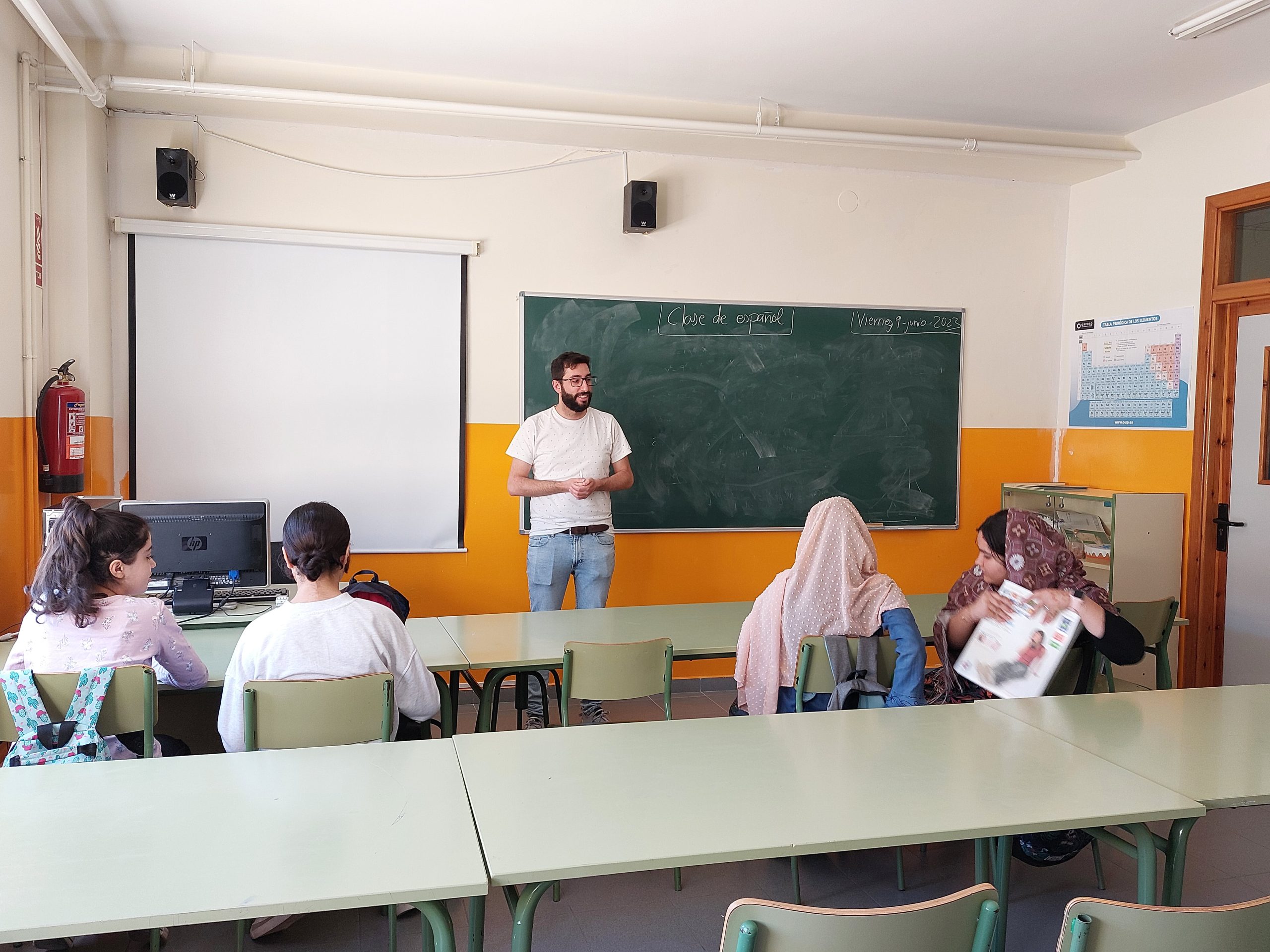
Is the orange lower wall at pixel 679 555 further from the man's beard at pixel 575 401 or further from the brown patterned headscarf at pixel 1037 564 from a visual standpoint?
the brown patterned headscarf at pixel 1037 564

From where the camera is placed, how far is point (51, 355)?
3982 mm

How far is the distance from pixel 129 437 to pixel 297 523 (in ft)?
8.23

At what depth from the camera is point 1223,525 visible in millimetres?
4684

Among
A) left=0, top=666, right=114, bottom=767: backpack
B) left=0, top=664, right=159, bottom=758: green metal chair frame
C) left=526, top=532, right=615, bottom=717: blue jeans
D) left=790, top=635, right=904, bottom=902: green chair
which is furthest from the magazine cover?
left=0, top=666, right=114, bottom=767: backpack

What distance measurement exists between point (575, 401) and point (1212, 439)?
317 centimetres

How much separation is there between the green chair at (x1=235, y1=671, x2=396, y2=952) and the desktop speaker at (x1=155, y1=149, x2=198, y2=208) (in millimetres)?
2862

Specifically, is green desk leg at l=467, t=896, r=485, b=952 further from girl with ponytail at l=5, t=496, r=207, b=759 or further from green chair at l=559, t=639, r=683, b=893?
girl with ponytail at l=5, t=496, r=207, b=759

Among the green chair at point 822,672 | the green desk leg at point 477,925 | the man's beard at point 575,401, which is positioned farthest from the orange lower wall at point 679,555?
the green desk leg at point 477,925

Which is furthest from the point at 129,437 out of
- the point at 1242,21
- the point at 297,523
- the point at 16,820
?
the point at 1242,21

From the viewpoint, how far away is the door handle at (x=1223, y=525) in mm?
4676

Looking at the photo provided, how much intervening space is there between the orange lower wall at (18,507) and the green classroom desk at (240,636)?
896 millimetres

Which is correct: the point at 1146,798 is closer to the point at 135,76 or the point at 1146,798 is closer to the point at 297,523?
the point at 297,523

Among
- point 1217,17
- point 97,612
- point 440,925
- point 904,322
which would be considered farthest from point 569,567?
point 1217,17

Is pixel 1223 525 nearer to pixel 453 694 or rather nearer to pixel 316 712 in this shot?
pixel 453 694
